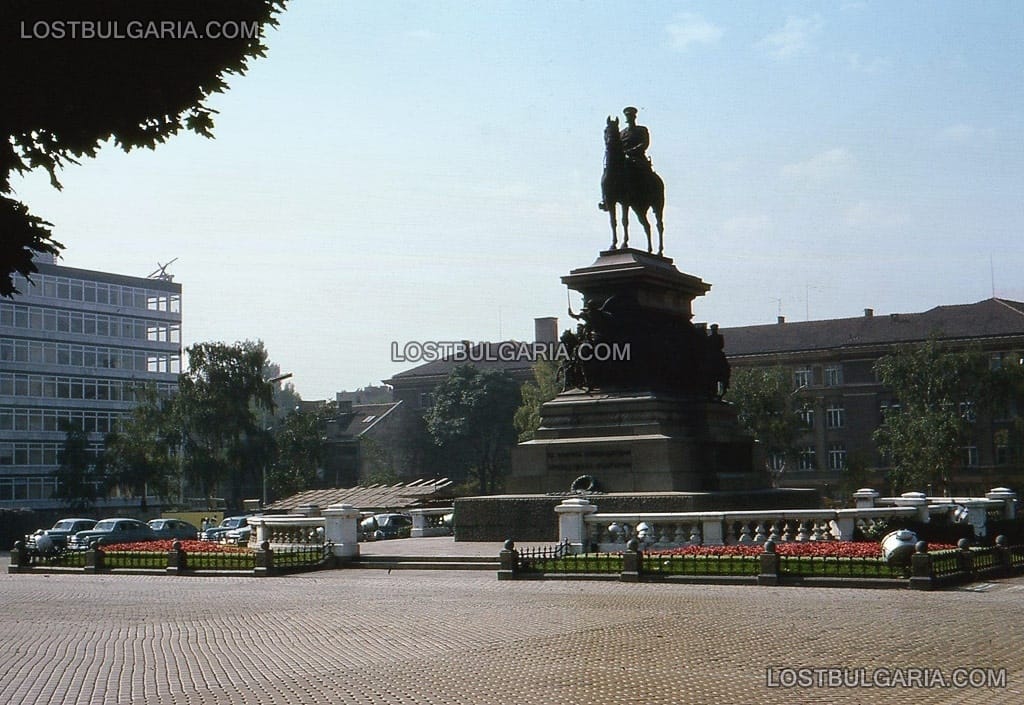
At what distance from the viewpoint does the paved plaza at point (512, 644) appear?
1312cm

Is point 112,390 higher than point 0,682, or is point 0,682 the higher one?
point 112,390

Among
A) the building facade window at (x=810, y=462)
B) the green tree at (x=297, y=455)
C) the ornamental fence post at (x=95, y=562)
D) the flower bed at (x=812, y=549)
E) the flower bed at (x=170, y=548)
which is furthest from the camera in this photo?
the building facade window at (x=810, y=462)

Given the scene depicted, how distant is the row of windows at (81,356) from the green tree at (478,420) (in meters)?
22.5

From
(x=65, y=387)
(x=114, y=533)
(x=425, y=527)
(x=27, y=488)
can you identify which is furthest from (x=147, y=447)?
(x=425, y=527)

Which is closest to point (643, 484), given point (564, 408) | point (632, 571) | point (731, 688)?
point (564, 408)

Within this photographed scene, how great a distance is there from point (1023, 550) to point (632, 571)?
8.55 metres

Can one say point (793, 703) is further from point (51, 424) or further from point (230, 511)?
point (51, 424)

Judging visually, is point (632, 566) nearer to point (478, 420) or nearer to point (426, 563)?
point (426, 563)

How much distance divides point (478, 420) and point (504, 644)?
8851 cm

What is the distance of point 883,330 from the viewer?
103m

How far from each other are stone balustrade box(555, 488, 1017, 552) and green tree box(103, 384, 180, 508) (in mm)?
58017

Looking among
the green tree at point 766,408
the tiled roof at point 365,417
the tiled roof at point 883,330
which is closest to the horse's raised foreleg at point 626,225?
the green tree at point 766,408

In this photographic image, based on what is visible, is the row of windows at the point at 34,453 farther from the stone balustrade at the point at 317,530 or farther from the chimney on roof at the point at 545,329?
the stone balustrade at the point at 317,530

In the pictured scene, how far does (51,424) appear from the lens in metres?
99.0
